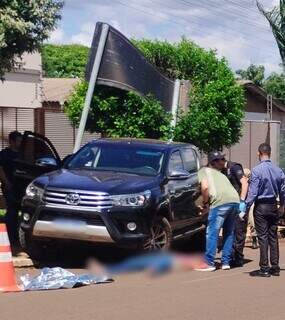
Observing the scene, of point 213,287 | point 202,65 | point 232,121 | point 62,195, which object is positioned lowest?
point 213,287

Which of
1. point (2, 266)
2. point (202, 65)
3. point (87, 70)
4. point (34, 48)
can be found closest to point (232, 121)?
point (202, 65)

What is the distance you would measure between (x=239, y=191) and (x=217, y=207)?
64.2 inches

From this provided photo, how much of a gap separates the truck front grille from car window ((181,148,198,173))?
2.38 meters

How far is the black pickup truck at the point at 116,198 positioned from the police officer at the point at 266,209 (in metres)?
1.33

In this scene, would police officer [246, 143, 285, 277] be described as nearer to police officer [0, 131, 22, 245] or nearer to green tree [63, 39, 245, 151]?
police officer [0, 131, 22, 245]

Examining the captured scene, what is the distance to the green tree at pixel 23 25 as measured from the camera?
1084 cm

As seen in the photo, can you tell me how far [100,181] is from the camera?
36.1 feet

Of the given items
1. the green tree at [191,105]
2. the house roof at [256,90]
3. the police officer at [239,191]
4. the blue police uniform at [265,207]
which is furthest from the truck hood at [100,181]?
the house roof at [256,90]

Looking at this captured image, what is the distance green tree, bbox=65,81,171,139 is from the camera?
16.1 m

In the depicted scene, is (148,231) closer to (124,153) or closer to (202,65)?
(124,153)

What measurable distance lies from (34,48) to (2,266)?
3835mm

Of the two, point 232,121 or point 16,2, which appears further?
point 232,121

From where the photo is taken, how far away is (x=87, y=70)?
1502 cm

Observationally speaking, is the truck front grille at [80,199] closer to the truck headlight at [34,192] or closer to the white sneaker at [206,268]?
the truck headlight at [34,192]
